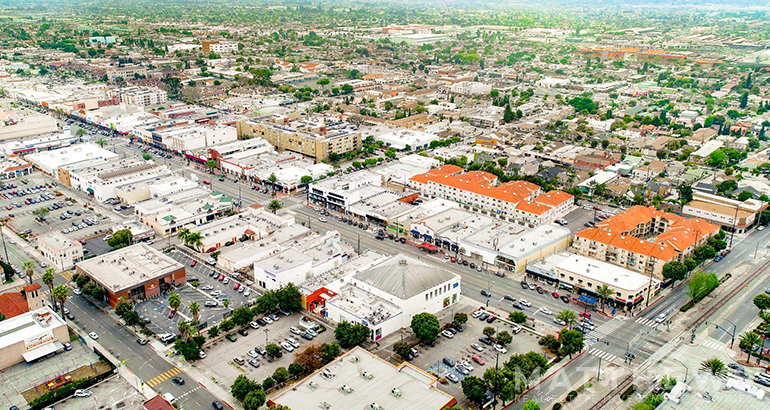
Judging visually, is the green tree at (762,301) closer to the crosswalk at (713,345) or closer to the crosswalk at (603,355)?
the crosswalk at (713,345)

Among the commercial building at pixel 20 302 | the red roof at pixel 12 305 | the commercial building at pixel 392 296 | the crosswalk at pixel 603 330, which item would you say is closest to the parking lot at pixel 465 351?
the commercial building at pixel 392 296

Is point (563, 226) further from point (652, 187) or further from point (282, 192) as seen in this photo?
point (282, 192)

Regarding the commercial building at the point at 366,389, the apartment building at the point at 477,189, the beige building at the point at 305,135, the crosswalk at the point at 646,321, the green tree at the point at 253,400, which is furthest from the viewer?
the beige building at the point at 305,135

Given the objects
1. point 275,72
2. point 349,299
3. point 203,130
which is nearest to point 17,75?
point 275,72

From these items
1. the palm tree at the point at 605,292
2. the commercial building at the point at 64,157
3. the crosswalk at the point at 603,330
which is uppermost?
the commercial building at the point at 64,157

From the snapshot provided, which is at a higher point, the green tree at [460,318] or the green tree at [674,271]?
the green tree at [674,271]

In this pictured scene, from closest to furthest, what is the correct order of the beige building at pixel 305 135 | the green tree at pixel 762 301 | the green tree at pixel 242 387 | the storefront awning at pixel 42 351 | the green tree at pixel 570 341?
1. the green tree at pixel 242 387
2. the storefront awning at pixel 42 351
3. the green tree at pixel 570 341
4. the green tree at pixel 762 301
5. the beige building at pixel 305 135

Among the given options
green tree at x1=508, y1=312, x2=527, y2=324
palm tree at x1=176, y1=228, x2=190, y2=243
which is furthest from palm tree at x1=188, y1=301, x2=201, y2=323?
green tree at x1=508, y1=312, x2=527, y2=324
